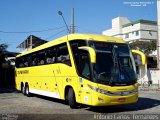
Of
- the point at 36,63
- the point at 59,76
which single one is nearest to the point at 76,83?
the point at 59,76

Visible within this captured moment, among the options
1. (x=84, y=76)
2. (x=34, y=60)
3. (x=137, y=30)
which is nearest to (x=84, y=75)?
(x=84, y=76)

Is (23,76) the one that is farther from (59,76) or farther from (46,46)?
(59,76)

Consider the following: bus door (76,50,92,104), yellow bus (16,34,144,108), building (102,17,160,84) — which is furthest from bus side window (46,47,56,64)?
building (102,17,160,84)

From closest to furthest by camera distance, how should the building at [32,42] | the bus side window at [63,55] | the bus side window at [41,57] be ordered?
the bus side window at [63,55] < the bus side window at [41,57] < the building at [32,42]

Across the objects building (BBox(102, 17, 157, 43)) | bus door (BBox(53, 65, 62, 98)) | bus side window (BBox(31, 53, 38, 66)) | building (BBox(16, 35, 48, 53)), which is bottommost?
bus door (BBox(53, 65, 62, 98))

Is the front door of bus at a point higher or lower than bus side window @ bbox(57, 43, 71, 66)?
lower

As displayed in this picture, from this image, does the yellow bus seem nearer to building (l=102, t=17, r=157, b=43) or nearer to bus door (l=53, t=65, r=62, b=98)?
bus door (l=53, t=65, r=62, b=98)

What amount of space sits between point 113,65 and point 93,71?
0.98 m

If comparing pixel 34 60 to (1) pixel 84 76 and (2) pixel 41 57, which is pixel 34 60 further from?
(1) pixel 84 76

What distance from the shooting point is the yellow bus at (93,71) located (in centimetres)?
1260

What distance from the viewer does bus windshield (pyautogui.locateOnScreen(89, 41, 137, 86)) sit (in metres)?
12.7

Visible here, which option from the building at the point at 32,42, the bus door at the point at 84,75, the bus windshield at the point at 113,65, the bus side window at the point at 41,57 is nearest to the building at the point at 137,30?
the building at the point at 32,42

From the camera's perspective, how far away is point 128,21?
102125mm

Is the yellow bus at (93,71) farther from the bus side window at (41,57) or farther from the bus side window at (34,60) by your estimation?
the bus side window at (34,60)
